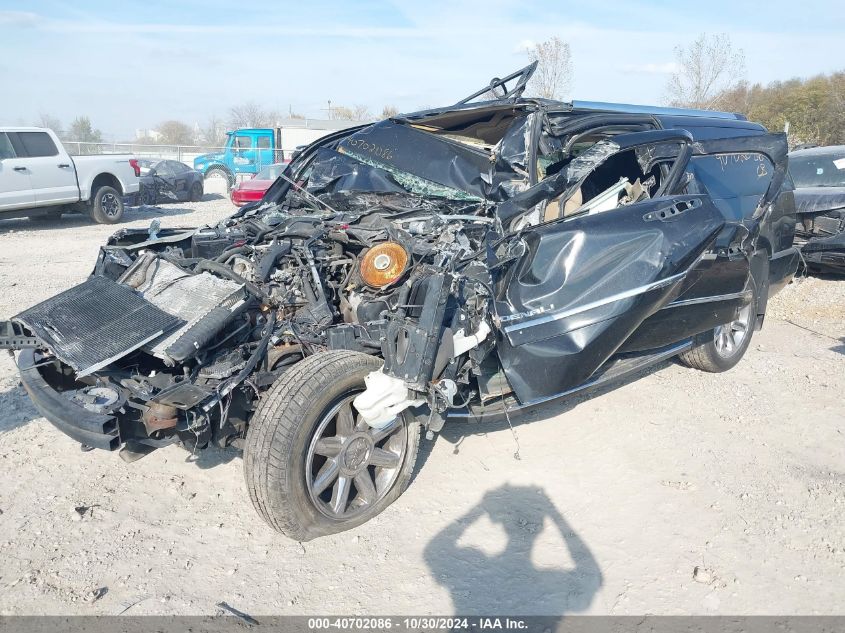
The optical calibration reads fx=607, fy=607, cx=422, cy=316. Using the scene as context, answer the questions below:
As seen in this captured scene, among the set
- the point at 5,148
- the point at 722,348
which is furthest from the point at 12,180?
the point at 722,348

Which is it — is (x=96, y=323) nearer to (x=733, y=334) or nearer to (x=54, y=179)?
(x=733, y=334)

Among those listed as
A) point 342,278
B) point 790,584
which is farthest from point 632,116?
point 790,584

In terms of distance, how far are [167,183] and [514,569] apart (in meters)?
16.4

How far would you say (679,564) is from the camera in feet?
9.05

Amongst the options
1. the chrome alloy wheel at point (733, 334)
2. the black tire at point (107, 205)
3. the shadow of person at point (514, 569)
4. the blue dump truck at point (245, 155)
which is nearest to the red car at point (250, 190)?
the black tire at point (107, 205)

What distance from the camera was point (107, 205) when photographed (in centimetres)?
1284

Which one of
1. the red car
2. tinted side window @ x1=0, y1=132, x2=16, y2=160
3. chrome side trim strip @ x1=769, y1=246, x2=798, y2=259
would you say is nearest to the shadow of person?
chrome side trim strip @ x1=769, y1=246, x2=798, y2=259

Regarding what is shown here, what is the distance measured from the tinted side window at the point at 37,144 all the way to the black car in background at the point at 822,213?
40.8 feet

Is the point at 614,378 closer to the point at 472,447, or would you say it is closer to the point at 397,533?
the point at 472,447

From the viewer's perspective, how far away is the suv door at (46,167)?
11164 millimetres

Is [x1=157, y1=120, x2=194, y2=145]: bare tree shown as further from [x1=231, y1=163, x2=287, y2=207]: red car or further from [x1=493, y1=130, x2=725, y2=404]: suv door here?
[x1=493, y1=130, x2=725, y2=404]: suv door

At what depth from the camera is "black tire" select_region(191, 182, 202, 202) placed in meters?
17.3

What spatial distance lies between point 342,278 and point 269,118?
192 ft

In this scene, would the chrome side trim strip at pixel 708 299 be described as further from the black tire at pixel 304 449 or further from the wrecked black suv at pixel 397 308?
the black tire at pixel 304 449
